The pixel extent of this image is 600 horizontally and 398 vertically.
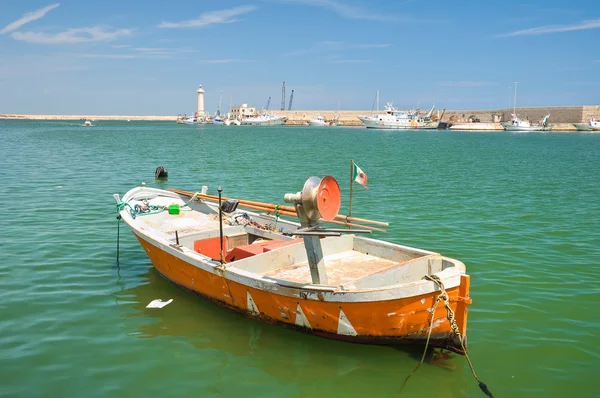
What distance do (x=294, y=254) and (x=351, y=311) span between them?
263 centimetres

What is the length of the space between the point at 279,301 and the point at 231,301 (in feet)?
4.10

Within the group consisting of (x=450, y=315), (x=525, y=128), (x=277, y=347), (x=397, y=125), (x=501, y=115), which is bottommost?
(x=277, y=347)

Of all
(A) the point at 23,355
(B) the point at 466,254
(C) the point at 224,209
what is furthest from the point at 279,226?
(A) the point at 23,355

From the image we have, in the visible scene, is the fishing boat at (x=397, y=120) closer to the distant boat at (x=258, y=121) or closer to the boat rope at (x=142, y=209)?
the distant boat at (x=258, y=121)

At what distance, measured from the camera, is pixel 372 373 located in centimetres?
685

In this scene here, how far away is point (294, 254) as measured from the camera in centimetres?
937

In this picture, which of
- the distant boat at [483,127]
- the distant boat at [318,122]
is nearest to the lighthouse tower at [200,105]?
the distant boat at [318,122]

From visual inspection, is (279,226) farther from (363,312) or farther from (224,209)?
(363,312)

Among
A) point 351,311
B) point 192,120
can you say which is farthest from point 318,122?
point 351,311

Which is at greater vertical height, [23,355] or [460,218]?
[460,218]

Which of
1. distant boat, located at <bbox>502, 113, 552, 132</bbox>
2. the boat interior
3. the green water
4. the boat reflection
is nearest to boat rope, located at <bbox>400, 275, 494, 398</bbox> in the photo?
the green water

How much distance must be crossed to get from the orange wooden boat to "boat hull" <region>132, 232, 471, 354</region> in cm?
1

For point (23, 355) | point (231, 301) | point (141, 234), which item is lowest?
point (23, 355)

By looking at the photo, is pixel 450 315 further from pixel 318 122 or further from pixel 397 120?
pixel 318 122
